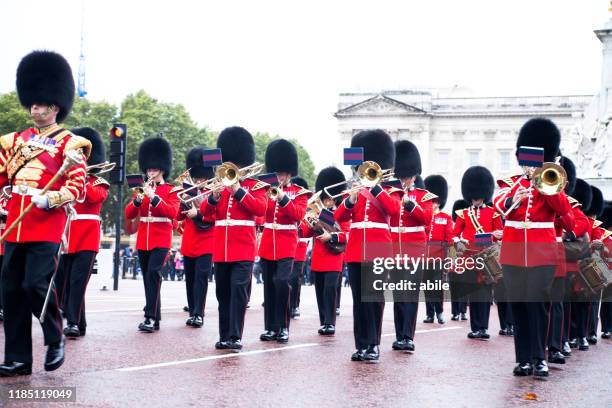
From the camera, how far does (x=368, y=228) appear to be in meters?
8.38

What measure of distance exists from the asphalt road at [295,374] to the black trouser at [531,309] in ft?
0.85

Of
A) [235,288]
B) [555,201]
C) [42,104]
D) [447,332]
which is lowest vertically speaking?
[447,332]

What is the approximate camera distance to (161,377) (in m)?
6.68

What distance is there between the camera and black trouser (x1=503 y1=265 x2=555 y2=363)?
7699 millimetres

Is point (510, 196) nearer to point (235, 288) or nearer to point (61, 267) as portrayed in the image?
point (235, 288)

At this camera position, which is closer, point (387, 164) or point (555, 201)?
point (555, 201)

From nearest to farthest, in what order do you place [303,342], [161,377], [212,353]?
[161,377] < [212,353] < [303,342]

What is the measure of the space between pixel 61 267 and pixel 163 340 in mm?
1360

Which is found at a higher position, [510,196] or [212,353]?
[510,196]

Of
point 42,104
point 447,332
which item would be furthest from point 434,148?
point 42,104

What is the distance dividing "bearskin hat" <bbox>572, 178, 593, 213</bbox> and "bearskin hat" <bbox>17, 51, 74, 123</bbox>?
6.07m

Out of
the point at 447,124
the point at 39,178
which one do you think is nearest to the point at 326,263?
the point at 39,178

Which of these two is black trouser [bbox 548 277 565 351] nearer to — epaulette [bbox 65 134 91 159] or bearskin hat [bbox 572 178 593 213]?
bearskin hat [bbox 572 178 593 213]

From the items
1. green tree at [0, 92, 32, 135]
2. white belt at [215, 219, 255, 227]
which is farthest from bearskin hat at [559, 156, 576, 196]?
green tree at [0, 92, 32, 135]
